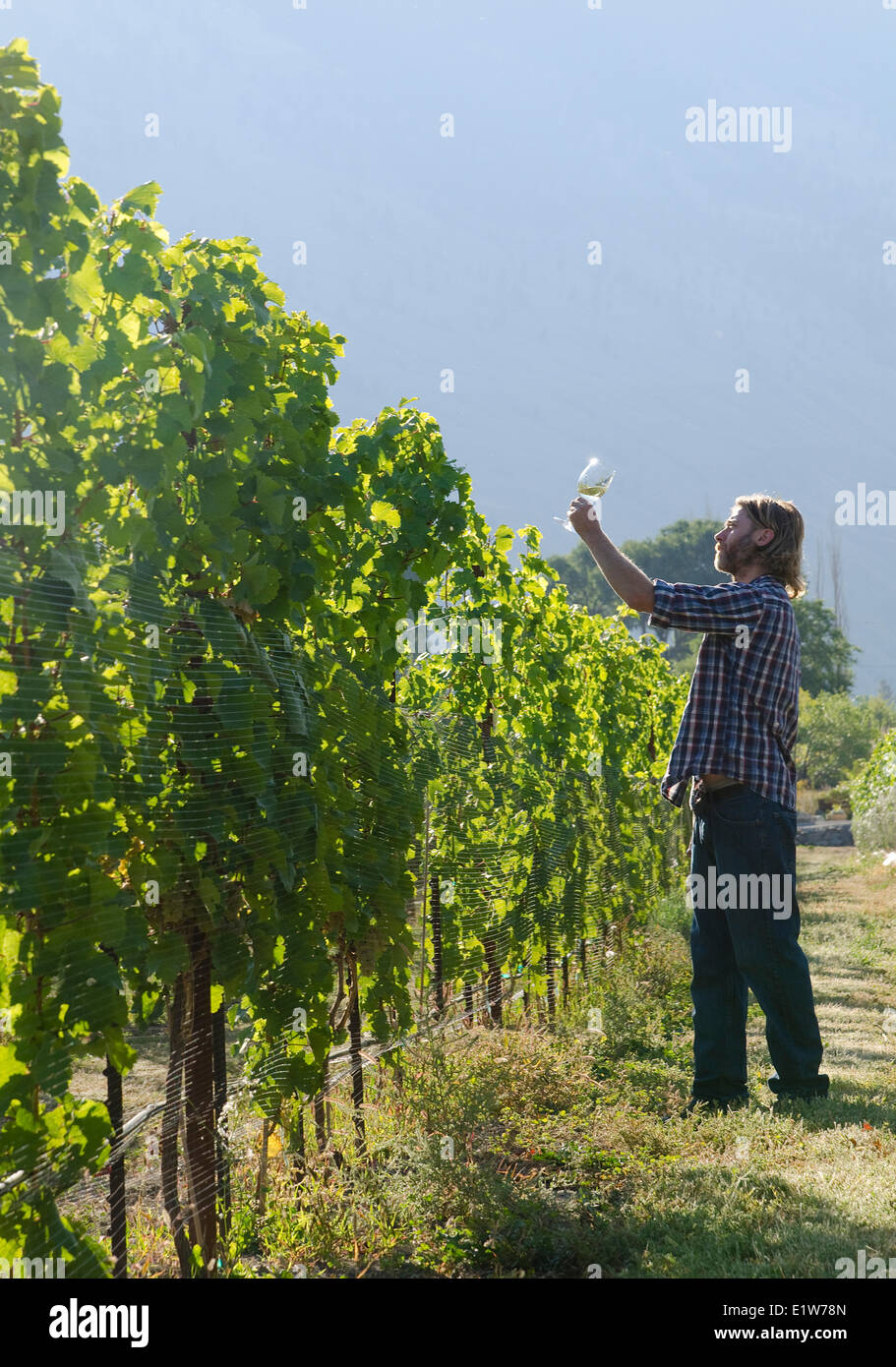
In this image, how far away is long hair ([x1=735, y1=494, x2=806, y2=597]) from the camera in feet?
14.0

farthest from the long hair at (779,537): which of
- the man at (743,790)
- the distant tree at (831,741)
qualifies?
the distant tree at (831,741)

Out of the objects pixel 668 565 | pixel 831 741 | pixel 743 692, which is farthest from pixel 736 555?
pixel 668 565

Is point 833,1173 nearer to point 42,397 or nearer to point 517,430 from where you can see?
point 42,397

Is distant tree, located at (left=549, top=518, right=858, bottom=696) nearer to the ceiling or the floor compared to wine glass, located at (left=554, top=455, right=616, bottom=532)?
nearer to the ceiling

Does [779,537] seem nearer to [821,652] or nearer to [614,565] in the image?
[614,565]

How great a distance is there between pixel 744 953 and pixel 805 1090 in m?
0.59

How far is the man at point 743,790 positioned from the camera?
3998 millimetres

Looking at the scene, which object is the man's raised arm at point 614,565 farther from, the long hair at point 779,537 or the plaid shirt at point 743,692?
the long hair at point 779,537

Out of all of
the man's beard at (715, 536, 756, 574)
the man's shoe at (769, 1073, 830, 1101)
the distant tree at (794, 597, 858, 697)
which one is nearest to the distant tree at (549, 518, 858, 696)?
the distant tree at (794, 597, 858, 697)

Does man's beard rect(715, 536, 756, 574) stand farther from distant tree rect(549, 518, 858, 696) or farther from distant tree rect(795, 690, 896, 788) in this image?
distant tree rect(549, 518, 858, 696)

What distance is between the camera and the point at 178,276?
3.15 m

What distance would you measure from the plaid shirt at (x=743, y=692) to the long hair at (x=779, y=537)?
10cm
